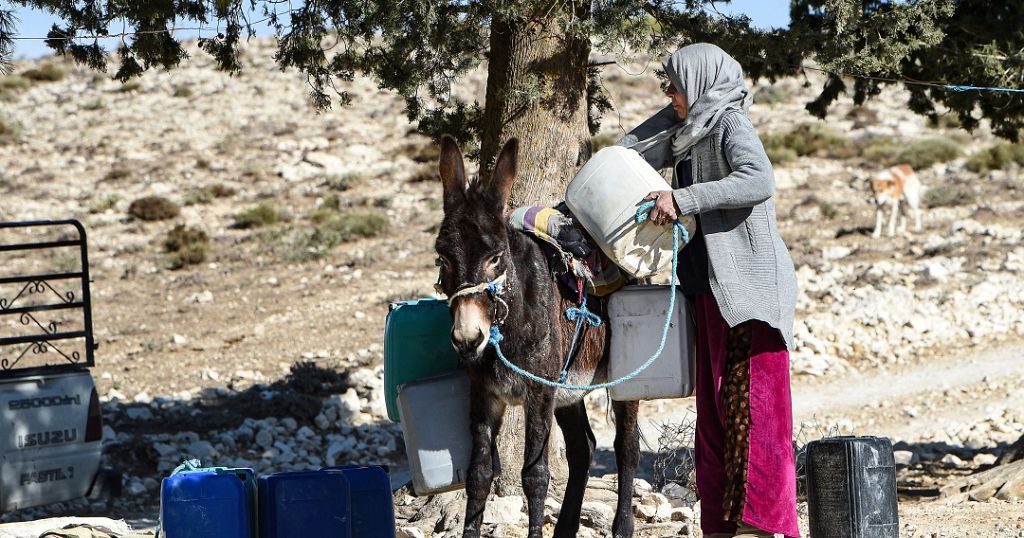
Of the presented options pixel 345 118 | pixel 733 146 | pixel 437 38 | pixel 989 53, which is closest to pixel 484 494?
pixel 733 146

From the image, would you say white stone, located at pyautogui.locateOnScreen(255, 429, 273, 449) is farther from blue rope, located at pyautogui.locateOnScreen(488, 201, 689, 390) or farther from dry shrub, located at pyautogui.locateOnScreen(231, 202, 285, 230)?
dry shrub, located at pyautogui.locateOnScreen(231, 202, 285, 230)

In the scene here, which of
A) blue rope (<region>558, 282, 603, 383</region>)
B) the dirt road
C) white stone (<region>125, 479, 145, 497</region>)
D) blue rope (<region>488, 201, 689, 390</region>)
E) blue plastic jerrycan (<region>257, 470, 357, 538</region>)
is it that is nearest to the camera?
blue plastic jerrycan (<region>257, 470, 357, 538</region>)

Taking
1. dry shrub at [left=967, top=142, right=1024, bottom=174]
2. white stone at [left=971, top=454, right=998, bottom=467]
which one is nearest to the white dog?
dry shrub at [left=967, top=142, right=1024, bottom=174]

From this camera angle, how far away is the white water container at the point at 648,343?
4.80 m

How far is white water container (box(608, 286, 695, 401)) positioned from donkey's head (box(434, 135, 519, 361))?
2.46ft

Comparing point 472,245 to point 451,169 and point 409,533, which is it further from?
point 409,533

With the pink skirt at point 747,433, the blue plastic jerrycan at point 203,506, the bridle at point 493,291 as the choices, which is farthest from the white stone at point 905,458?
the blue plastic jerrycan at point 203,506

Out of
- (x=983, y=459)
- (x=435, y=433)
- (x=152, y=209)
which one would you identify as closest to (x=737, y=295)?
(x=435, y=433)

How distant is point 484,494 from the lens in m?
4.59

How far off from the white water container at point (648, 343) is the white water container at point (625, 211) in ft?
1.03

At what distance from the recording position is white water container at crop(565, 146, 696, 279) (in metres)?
4.48

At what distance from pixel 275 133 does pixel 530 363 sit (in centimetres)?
2656

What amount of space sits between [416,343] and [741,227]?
1.55 m

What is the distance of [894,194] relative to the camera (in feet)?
60.4
